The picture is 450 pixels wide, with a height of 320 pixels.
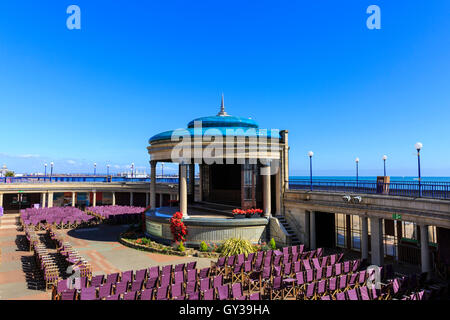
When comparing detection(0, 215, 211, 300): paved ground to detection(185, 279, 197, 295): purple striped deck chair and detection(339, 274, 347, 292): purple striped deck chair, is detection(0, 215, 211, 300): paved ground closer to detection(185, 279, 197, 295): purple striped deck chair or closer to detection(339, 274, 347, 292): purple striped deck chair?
detection(185, 279, 197, 295): purple striped deck chair

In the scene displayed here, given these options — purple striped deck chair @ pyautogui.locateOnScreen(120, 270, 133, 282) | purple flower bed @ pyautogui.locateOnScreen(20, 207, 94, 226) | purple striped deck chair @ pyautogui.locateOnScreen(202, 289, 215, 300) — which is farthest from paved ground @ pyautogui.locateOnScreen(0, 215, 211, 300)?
purple striped deck chair @ pyautogui.locateOnScreen(202, 289, 215, 300)

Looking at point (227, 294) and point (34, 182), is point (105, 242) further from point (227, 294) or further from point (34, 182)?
point (34, 182)

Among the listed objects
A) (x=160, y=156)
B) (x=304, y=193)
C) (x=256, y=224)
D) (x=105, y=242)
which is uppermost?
(x=160, y=156)

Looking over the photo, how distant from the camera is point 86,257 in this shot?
19219 mm

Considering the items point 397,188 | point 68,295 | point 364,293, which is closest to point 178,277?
point 68,295

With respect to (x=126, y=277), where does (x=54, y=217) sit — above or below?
below

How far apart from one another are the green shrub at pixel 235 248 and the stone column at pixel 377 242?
699 centimetres

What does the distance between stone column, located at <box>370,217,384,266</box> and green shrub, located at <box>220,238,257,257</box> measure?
699 cm

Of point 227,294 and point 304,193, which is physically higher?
point 304,193

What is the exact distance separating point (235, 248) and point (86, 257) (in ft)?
31.4

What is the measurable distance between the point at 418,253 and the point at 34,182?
49922 millimetres

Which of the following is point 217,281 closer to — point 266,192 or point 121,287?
point 121,287

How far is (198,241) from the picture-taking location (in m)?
21.7
